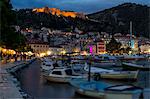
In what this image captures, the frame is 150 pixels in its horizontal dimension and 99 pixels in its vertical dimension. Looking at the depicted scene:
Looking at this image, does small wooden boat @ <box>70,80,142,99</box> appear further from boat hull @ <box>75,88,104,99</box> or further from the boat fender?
the boat fender

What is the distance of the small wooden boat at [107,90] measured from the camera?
1720 centimetres

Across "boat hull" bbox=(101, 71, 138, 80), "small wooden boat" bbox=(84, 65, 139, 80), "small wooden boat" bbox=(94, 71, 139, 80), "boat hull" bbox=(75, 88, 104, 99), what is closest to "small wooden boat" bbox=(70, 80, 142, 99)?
"boat hull" bbox=(75, 88, 104, 99)

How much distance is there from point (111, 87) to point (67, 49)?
16449 cm

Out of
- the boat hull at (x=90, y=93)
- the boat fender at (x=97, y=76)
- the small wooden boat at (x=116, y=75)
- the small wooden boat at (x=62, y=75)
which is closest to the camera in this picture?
the boat hull at (x=90, y=93)

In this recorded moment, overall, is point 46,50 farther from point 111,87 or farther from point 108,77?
point 111,87

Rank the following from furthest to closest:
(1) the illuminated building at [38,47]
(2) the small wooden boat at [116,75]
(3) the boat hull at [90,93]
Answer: (1) the illuminated building at [38,47] < (2) the small wooden boat at [116,75] < (3) the boat hull at [90,93]

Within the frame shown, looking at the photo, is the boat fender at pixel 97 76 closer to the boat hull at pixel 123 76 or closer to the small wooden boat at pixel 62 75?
the boat hull at pixel 123 76

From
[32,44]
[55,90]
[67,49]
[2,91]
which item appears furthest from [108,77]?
[67,49]

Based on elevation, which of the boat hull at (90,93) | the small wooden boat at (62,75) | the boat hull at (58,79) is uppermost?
the small wooden boat at (62,75)

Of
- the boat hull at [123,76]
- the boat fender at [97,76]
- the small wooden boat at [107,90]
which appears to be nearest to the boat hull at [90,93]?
the small wooden boat at [107,90]

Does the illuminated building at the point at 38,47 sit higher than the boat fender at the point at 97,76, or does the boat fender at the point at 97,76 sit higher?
the illuminated building at the point at 38,47

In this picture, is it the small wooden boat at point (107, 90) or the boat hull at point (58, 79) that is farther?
the boat hull at point (58, 79)

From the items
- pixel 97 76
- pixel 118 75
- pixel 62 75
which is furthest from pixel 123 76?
pixel 62 75

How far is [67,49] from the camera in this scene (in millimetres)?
183000
